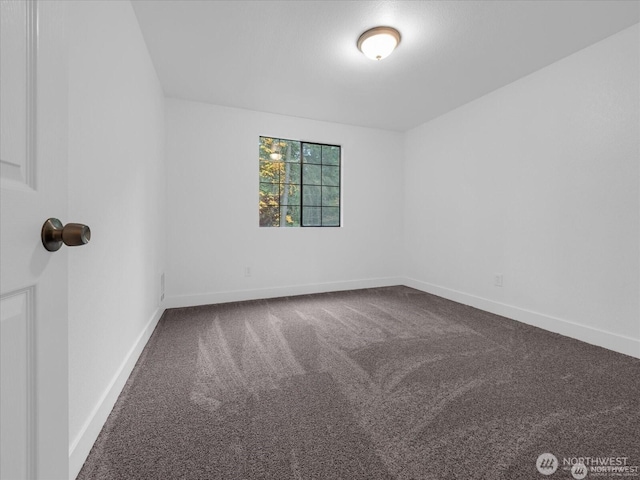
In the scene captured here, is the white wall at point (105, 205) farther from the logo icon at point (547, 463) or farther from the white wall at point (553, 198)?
the white wall at point (553, 198)

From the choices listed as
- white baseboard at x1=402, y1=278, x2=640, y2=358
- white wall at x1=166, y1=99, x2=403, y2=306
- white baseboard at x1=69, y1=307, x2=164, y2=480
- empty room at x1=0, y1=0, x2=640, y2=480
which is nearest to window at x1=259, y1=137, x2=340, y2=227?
empty room at x1=0, y1=0, x2=640, y2=480

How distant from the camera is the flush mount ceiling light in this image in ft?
7.18

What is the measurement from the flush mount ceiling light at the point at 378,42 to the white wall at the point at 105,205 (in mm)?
1625

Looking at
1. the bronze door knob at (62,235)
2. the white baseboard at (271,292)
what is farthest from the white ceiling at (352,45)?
the white baseboard at (271,292)

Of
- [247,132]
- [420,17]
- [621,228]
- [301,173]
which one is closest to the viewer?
[420,17]

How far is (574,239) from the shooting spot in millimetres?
2506

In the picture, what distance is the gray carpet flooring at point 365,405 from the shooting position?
3.81 ft

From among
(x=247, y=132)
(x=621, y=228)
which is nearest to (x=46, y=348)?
(x=621, y=228)

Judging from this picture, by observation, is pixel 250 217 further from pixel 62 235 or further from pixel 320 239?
pixel 62 235

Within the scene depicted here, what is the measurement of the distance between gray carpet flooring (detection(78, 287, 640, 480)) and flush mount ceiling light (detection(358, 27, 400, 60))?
2.32 metres

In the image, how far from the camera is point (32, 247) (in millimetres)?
521

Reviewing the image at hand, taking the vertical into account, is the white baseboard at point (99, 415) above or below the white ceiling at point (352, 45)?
below

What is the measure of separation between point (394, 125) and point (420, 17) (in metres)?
2.31

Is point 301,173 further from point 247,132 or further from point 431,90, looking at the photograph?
point 431,90
